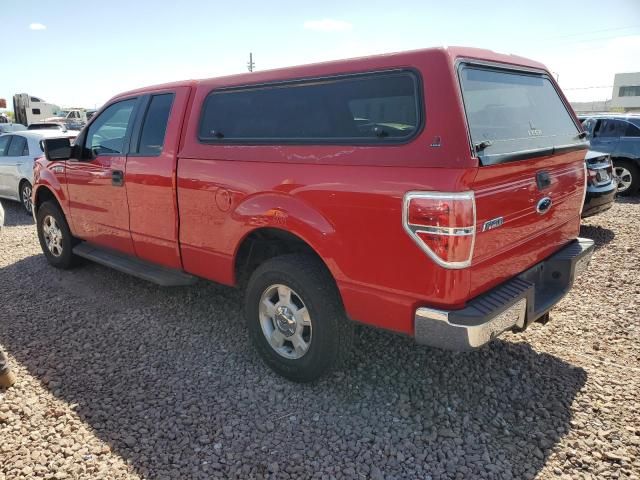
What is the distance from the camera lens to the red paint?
7.97 feet

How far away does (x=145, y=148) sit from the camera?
4.09 meters

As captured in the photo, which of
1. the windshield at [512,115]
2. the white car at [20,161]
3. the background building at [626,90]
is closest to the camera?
the windshield at [512,115]

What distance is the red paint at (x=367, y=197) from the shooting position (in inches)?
95.7

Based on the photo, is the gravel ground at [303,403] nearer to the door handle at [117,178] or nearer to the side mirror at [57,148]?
the door handle at [117,178]

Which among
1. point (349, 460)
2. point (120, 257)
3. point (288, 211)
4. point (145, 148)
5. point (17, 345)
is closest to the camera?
point (349, 460)

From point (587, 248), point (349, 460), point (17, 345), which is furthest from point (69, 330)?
point (587, 248)

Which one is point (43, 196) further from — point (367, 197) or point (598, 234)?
point (598, 234)

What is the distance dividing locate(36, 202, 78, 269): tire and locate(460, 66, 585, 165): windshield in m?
4.52

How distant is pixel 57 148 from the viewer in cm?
489

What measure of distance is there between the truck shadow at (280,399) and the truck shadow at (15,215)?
15.6ft

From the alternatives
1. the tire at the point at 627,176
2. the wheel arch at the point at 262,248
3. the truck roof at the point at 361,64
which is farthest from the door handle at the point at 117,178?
the tire at the point at 627,176

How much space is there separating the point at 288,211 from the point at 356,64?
936 millimetres

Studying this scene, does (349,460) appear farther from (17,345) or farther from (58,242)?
(58,242)

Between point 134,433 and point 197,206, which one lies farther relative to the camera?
point 197,206
